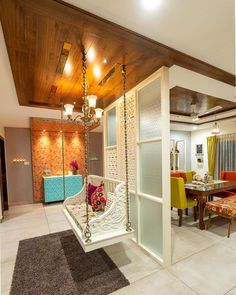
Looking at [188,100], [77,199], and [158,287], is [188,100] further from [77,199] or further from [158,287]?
[158,287]

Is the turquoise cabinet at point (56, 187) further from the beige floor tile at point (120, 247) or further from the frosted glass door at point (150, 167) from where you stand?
the frosted glass door at point (150, 167)

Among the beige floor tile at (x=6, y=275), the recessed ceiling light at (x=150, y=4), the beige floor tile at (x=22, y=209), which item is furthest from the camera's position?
the beige floor tile at (x=22, y=209)

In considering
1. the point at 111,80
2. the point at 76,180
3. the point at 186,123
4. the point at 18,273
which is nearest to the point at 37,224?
the point at 18,273

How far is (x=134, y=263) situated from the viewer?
90.8 inches

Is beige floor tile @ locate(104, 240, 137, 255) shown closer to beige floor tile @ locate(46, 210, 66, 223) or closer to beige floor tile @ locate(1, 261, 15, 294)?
beige floor tile @ locate(1, 261, 15, 294)

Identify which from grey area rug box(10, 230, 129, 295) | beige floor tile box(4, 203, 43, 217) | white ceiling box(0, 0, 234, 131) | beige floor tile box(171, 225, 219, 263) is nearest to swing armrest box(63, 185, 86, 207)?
grey area rug box(10, 230, 129, 295)

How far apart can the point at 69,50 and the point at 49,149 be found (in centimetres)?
475

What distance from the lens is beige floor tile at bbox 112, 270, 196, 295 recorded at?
180 cm

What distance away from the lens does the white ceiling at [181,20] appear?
132 centimetres

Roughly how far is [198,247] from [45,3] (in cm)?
358

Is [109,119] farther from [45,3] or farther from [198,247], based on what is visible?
[198,247]

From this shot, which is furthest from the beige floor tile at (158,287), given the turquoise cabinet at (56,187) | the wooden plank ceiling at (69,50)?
the turquoise cabinet at (56,187)

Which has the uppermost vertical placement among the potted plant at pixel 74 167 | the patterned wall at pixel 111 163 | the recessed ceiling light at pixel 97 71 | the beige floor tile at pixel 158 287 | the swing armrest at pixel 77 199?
the recessed ceiling light at pixel 97 71

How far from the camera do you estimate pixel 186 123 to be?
6094 millimetres
